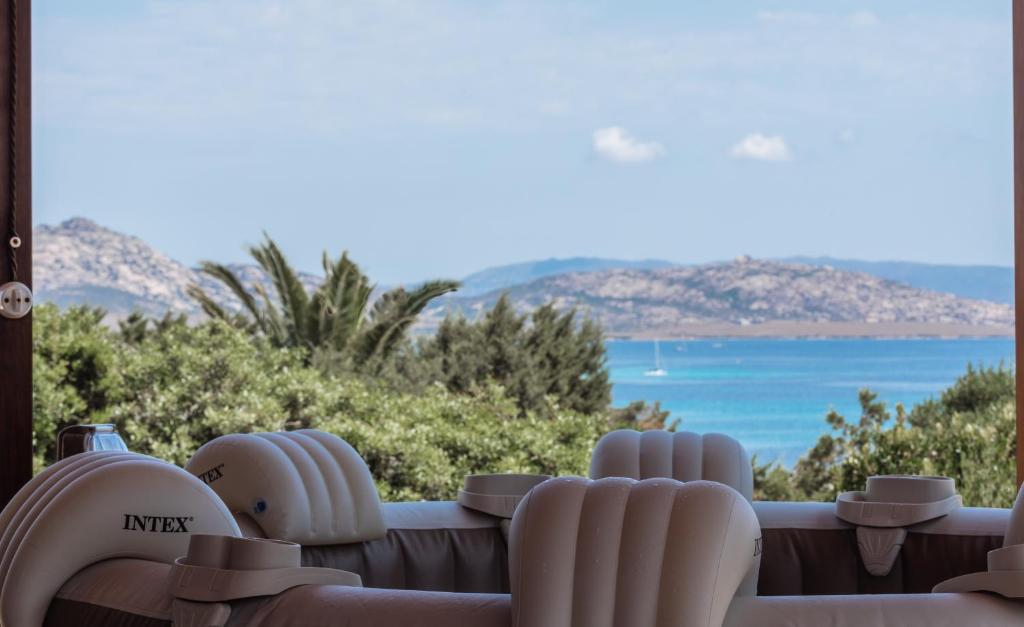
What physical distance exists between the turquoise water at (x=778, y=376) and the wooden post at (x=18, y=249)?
1513 cm

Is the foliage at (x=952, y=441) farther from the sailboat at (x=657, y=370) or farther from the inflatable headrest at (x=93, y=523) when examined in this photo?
the sailboat at (x=657, y=370)

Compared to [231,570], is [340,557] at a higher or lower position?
lower

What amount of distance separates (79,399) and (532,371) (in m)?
3.32

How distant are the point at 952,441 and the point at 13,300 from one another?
3.97 meters

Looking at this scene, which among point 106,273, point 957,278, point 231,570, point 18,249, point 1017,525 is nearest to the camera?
point 231,570

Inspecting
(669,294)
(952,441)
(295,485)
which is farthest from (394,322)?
(669,294)

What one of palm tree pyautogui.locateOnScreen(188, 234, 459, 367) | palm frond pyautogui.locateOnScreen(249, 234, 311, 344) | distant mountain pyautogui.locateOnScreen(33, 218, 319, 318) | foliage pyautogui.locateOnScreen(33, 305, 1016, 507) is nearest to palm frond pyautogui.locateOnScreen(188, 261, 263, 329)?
palm tree pyautogui.locateOnScreen(188, 234, 459, 367)

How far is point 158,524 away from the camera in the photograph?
1.61 metres

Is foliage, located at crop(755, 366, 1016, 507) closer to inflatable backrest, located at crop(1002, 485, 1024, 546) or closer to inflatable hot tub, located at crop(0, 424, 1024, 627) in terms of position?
inflatable hot tub, located at crop(0, 424, 1024, 627)

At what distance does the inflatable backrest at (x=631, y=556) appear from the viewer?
4.02 feet

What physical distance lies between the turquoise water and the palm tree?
34.4 ft

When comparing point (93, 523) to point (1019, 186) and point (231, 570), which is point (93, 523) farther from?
point (1019, 186)

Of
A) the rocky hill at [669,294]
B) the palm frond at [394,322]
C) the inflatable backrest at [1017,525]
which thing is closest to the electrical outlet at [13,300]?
the inflatable backrest at [1017,525]

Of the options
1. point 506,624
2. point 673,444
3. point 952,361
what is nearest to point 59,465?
point 506,624
